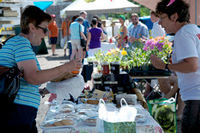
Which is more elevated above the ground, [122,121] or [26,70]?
[26,70]

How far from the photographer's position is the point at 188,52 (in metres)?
2.06

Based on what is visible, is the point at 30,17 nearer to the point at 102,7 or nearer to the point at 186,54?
the point at 186,54

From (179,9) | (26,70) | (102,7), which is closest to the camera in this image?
(26,70)

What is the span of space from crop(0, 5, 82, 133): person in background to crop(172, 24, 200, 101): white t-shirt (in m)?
0.74

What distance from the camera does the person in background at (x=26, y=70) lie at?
1.84m

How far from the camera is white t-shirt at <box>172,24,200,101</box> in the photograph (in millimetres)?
2068

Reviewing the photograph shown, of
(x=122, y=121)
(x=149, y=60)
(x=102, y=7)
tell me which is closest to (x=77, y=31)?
(x=102, y=7)

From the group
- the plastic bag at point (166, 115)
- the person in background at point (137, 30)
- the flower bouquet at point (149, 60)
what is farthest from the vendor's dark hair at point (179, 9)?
the person in background at point (137, 30)

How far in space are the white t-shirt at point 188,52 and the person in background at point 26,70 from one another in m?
0.74

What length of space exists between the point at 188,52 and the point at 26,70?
1105 mm

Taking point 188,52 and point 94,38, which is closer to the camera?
point 188,52

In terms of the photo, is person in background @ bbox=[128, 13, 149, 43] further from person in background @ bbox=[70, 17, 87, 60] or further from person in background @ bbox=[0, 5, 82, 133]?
person in background @ bbox=[0, 5, 82, 133]

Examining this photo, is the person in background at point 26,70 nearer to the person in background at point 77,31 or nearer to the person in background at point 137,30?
the person in background at point 137,30

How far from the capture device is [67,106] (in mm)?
2871
